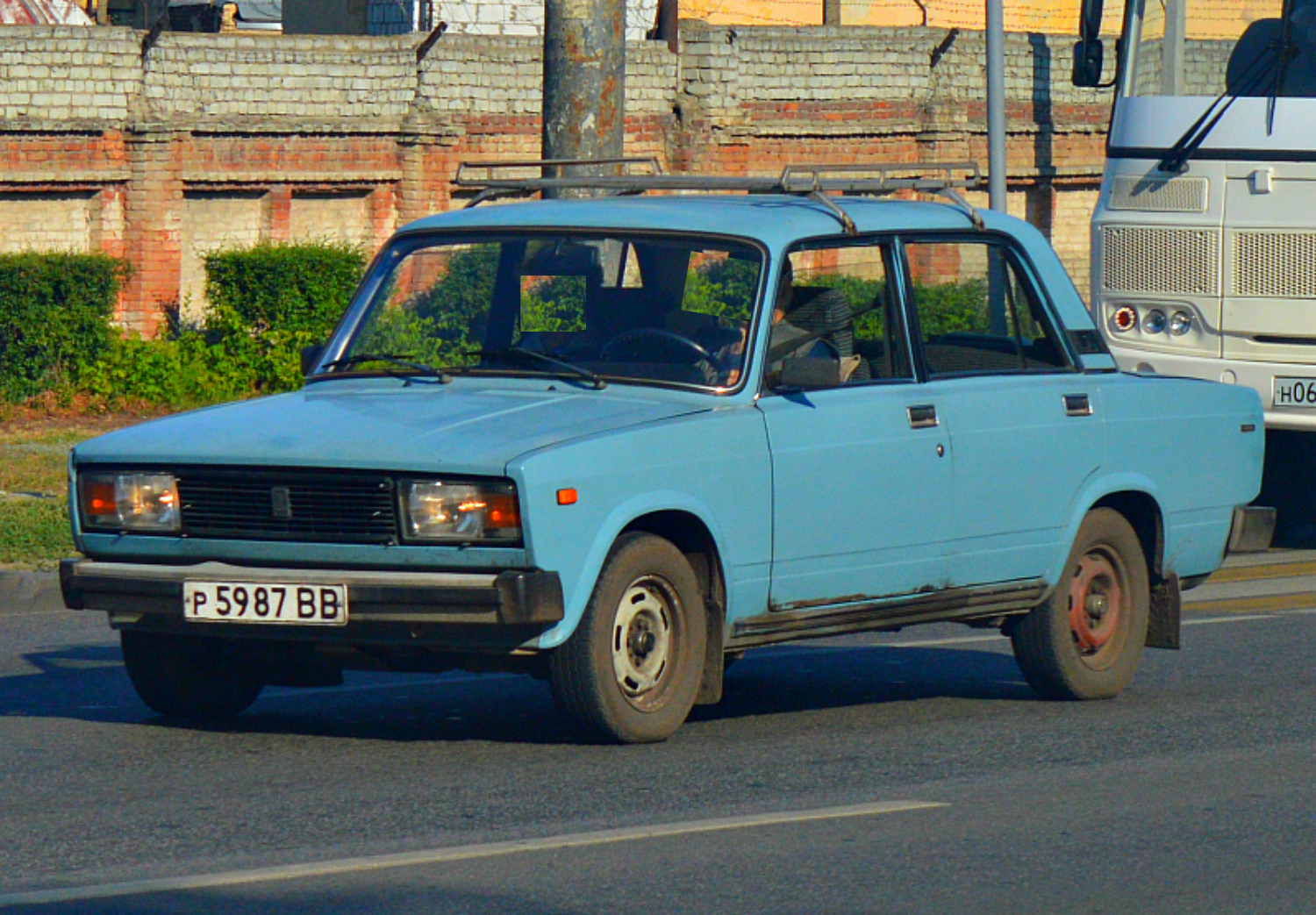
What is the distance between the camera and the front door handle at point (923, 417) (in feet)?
26.3

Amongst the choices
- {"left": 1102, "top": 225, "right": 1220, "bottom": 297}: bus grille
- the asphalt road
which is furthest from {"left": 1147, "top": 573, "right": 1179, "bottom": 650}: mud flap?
{"left": 1102, "top": 225, "right": 1220, "bottom": 297}: bus grille

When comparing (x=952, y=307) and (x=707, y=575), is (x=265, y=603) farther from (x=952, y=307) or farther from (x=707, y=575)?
(x=952, y=307)

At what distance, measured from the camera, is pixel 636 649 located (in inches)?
285

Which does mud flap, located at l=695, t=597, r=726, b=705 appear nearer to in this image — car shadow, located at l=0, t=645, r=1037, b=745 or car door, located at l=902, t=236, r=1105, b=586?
car shadow, located at l=0, t=645, r=1037, b=745

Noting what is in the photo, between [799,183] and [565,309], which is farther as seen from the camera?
[799,183]

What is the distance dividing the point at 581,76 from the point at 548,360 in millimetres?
6505

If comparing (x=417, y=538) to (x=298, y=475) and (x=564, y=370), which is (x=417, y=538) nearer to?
(x=298, y=475)

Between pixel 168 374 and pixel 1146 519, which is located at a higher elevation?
pixel 1146 519

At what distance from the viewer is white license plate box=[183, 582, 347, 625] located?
6.87 meters

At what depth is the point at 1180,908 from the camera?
5.46 m

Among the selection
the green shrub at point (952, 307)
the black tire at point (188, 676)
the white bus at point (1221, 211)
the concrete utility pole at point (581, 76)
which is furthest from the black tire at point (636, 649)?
the concrete utility pole at point (581, 76)

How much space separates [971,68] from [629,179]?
21.9m

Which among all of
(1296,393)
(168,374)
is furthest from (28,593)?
(168,374)

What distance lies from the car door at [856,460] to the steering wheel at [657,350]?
→ 0.23 m
